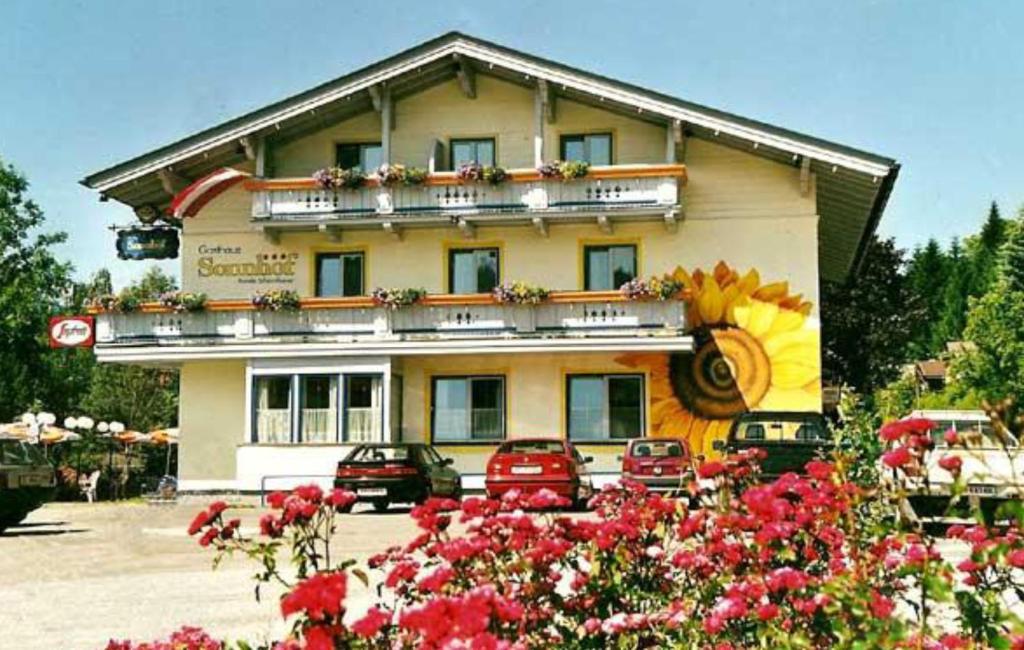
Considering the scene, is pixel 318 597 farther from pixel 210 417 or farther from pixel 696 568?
pixel 210 417

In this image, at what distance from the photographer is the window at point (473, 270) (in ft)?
99.1

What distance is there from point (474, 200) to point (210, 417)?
29.1 feet

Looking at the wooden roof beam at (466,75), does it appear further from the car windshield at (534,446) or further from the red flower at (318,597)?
the red flower at (318,597)

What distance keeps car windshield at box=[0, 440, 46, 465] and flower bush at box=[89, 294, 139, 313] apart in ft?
33.8

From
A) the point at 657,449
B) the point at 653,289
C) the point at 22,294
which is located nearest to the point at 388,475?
the point at 657,449

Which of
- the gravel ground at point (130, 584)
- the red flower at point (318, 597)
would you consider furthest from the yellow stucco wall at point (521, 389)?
the red flower at point (318, 597)

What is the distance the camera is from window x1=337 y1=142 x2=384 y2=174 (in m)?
30.9

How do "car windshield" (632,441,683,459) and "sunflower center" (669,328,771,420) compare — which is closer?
"car windshield" (632,441,683,459)

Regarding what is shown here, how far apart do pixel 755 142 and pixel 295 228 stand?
1136 cm

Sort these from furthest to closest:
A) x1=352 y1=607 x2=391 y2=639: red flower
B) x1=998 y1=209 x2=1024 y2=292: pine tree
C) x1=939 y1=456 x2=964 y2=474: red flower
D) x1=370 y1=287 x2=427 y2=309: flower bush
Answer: x1=998 y1=209 x2=1024 y2=292: pine tree
x1=370 y1=287 x2=427 y2=309: flower bush
x1=939 y1=456 x2=964 y2=474: red flower
x1=352 y1=607 x2=391 y2=639: red flower

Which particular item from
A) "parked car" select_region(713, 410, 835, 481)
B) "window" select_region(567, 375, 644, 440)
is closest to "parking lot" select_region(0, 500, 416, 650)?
"parked car" select_region(713, 410, 835, 481)

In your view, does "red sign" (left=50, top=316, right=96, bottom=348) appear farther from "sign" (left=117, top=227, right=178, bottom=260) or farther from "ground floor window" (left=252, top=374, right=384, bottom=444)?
"ground floor window" (left=252, top=374, right=384, bottom=444)

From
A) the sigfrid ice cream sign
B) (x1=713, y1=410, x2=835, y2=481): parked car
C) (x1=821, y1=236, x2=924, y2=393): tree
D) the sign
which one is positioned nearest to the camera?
(x1=713, y1=410, x2=835, y2=481): parked car

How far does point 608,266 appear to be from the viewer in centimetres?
2975
